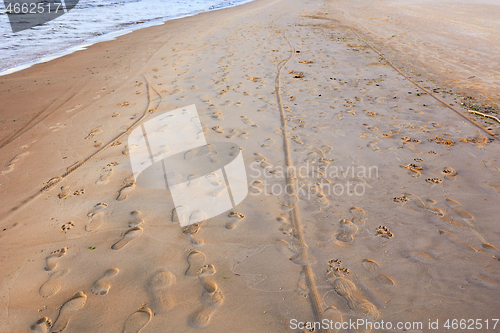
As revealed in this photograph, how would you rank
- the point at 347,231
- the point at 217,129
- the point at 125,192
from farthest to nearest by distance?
the point at 217,129
the point at 125,192
the point at 347,231

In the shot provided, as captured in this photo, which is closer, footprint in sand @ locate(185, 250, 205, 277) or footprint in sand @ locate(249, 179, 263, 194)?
footprint in sand @ locate(185, 250, 205, 277)

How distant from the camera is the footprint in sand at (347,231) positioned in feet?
9.05

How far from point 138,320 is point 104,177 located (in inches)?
82.1

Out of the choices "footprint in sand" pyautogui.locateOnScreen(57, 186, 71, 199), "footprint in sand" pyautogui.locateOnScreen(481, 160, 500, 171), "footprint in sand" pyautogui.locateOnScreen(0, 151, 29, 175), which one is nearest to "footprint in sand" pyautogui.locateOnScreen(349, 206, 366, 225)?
"footprint in sand" pyautogui.locateOnScreen(481, 160, 500, 171)

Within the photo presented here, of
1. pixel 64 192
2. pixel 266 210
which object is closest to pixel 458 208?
pixel 266 210

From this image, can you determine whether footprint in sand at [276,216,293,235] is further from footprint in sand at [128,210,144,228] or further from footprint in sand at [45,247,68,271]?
footprint in sand at [45,247,68,271]

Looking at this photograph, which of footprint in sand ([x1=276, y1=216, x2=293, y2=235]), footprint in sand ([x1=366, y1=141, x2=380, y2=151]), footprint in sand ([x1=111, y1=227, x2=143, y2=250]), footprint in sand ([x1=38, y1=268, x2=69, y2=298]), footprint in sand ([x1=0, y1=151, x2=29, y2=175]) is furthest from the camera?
footprint in sand ([x1=366, y1=141, x2=380, y2=151])

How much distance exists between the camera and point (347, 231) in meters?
2.85

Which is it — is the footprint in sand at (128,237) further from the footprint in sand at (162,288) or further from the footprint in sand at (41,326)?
the footprint in sand at (41,326)

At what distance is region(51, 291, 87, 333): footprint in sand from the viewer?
6.81 ft

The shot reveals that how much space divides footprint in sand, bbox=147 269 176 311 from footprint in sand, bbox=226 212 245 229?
736mm

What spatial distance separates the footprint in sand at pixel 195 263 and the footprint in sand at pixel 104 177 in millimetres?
1679

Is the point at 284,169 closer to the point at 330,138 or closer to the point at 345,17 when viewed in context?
the point at 330,138

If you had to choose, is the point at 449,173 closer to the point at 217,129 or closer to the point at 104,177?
the point at 217,129
